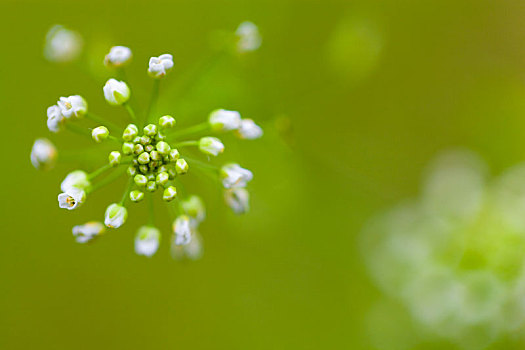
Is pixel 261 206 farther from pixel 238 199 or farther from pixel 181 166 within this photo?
pixel 181 166

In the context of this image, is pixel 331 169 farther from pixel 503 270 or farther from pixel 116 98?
pixel 116 98

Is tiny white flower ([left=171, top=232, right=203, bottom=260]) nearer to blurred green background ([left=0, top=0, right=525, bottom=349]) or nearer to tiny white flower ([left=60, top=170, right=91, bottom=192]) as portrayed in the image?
tiny white flower ([left=60, top=170, right=91, bottom=192])

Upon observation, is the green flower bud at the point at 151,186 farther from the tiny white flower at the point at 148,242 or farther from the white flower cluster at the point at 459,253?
the white flower cluster at the point at 459,253

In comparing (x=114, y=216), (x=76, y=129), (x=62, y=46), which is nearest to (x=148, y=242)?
(x=114, y=216)

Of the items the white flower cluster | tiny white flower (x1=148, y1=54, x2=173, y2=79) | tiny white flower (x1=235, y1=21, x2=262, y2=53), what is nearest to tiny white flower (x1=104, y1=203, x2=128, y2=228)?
tiny white flower (x1=148, y1=54, x2=173, y2=79)

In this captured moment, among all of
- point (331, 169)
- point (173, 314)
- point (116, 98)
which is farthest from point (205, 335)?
point (116, 98)

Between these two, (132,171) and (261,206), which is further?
(261,206)

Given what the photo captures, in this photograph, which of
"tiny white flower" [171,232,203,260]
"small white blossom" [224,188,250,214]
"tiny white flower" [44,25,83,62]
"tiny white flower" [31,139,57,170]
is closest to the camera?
"tiny white flower" [31,139,57,170]
